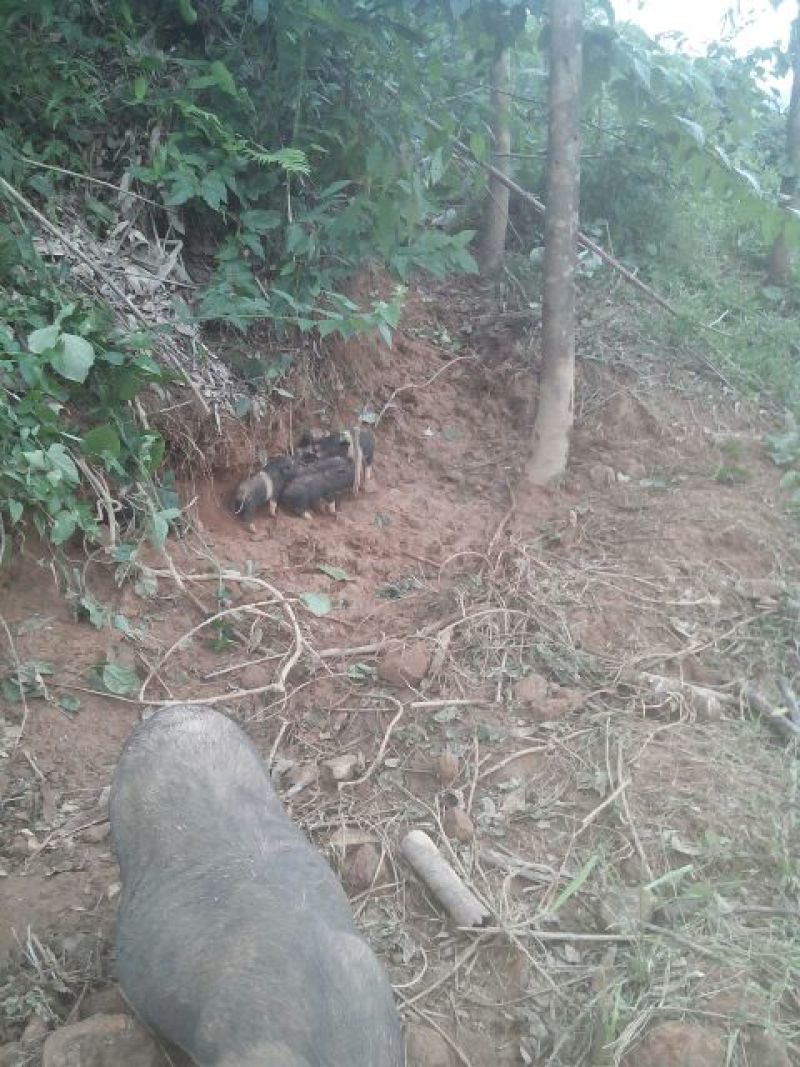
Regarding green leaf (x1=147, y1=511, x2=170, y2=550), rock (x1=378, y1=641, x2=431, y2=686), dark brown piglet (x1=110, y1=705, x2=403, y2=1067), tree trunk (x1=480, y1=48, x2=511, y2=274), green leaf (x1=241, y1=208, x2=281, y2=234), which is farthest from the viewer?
tree trunk (x1=480, y1=48, x2=511, y2=274)

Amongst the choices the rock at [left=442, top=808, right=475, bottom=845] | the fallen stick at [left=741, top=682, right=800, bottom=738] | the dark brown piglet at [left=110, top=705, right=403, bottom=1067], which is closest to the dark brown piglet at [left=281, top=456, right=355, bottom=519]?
the dark brown piglet at [left=110, top=705, right=403, bottom=1067]

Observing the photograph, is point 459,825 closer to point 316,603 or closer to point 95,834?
point 95,834

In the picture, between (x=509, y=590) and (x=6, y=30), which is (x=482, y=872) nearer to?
(x=509, y=590)

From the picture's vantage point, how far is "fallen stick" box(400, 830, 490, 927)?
130 inches

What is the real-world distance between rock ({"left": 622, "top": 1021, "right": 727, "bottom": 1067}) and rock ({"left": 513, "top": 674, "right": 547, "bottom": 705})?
1581 millimetres

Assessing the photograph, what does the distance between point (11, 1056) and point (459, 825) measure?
1715mm

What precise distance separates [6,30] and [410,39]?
212 centimetres

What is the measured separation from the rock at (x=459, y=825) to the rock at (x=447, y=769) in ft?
0.54

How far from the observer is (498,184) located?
7.39 m

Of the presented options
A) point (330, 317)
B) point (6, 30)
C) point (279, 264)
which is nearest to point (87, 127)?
point (6, 30)

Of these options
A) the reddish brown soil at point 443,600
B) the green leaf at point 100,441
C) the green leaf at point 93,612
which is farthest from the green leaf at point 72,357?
the green leaf at point 93,612

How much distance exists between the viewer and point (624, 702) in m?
A: 4.25

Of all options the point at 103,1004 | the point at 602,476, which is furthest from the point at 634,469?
the point at 103,1004

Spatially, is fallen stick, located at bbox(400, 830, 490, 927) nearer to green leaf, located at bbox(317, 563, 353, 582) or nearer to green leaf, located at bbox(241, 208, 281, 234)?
green leaf, located at bbox(317, 563, 353, 582)
